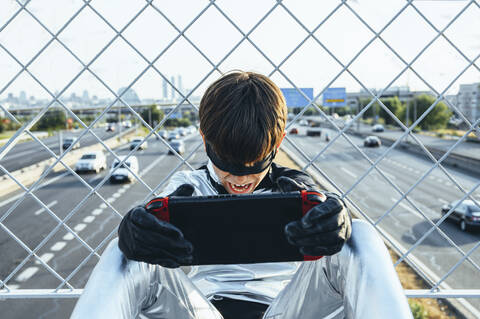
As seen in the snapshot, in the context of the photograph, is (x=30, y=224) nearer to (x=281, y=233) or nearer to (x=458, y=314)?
(x=458, y=314)

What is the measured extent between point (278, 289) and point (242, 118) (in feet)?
1.65

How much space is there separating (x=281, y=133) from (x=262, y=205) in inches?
8.4

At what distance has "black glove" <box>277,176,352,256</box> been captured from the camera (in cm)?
74

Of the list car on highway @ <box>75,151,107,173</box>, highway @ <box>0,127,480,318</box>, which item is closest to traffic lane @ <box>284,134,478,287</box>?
highway @ <box>0,127,480,318</box>

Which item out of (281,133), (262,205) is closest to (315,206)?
(262,205)

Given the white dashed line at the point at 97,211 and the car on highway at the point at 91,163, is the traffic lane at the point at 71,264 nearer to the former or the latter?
the white dashed line at the point at 97,211

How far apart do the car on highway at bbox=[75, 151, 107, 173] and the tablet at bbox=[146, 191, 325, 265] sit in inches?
572

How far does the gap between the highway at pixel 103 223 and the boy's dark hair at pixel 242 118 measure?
883 mm

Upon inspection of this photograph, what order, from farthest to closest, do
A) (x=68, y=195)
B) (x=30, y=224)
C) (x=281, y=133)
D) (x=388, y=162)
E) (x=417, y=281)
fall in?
1. (x=388, y=162)
2. (x=68, y=195)
3. (x=30, y=224)
4. (x=417, y=281)
5. (x=281, y=133)

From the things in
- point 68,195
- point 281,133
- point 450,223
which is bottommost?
point 68,195

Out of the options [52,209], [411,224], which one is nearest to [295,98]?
→ [411,224]

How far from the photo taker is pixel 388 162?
18.6 metres

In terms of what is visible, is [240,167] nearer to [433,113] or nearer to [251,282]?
[251,282]

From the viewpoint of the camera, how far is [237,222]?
0.79 m
